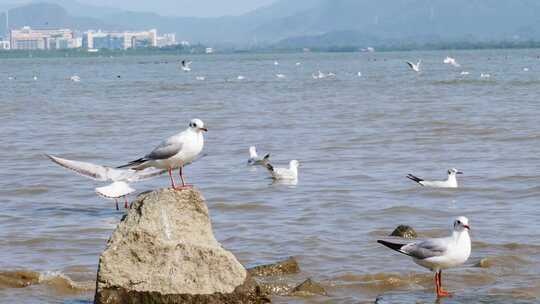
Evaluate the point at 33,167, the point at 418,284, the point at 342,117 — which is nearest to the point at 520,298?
the point at 418,284

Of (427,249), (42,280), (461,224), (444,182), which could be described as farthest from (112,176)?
(461,224)

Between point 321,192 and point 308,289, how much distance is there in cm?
536

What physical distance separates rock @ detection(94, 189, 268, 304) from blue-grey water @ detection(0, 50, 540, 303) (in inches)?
32.7

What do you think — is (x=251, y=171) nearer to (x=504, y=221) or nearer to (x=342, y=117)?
(x=504, y=221)

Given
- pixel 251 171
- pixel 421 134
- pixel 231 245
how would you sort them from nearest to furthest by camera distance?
1. pixel 231 245
2. pixel 251 171
3. pixel 421 134

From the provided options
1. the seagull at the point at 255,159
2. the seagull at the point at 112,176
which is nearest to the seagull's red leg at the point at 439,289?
the seagull at the point at 112,176

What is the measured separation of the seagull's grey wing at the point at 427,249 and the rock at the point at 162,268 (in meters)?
1.47

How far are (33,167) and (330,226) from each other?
6678 mm

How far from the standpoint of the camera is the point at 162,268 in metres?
7.20

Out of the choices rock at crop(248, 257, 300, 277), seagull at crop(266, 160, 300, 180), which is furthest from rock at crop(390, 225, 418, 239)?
seagull at crop(266, 160, 300, 180)

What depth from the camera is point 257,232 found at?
10.8 metres

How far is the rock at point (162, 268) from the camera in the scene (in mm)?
7164

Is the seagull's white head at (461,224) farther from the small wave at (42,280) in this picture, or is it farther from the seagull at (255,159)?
the seagull at (255,159)

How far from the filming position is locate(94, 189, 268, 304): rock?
23.5ft
